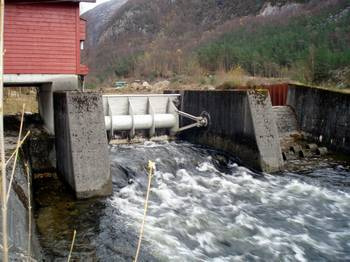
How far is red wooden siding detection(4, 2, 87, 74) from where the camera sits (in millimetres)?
8875

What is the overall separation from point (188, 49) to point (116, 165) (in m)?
36.9

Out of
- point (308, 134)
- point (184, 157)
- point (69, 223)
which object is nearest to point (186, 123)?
point (184, 157)

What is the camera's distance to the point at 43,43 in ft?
29.9

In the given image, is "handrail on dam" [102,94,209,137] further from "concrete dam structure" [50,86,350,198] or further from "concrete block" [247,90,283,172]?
"concrete block" [247,90,283,172]

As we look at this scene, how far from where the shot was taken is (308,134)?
13.8m

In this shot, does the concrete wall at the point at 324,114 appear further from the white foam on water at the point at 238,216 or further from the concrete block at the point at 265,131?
the white foam on water at the point at 238,216

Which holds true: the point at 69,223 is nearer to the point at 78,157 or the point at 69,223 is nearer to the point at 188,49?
the point at 78,157

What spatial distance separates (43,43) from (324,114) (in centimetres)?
932

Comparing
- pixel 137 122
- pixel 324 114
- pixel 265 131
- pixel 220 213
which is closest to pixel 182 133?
pixel 137 122

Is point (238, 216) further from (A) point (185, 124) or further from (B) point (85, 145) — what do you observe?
(A) point (185, 124)

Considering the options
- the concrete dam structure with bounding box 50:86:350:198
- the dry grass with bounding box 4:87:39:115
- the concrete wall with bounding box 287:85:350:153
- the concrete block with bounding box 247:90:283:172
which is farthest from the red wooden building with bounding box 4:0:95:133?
the concrete wall with bounding box 287:85:350:153

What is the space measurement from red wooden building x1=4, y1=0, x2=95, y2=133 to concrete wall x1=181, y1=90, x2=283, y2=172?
473cm

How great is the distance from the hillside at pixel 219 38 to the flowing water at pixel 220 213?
929 cm

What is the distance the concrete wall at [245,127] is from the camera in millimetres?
10461
